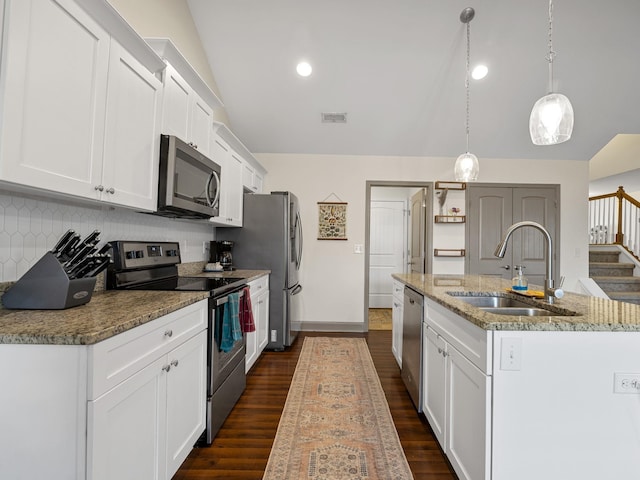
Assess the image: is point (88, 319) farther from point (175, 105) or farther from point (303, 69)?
point (303, 69)

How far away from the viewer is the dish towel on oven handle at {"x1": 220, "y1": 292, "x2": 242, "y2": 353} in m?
2.03

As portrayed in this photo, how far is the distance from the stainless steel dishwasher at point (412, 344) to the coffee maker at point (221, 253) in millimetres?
1874

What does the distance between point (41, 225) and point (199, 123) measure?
1.28 m

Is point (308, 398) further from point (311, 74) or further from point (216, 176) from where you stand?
point (311, 74)

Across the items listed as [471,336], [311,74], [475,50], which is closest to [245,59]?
[311,74]

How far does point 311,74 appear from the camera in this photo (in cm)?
354

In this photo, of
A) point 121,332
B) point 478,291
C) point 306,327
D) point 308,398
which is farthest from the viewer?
point 306,327

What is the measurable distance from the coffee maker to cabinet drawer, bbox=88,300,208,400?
1763 mm

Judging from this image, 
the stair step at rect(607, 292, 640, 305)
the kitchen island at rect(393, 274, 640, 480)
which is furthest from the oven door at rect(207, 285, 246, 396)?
the stair step at rect(607, 292, 640, 305)

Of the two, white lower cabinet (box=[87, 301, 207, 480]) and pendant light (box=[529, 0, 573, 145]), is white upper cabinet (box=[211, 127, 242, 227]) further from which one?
pendant light (box=[529, 0, 573, 145])

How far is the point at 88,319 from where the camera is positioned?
3.70 feet

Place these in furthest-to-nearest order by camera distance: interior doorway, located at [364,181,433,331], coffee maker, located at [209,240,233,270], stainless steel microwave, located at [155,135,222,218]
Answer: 1. interior doorway, located at [364,181,433,331]
2. coffee maker, located at [209,240,233,270]
3. stainless steel microwave, located at [155,135,222,218]

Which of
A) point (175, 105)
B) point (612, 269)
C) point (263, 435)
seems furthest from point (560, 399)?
point (612, 269)

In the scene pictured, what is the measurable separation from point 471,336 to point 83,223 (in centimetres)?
209
